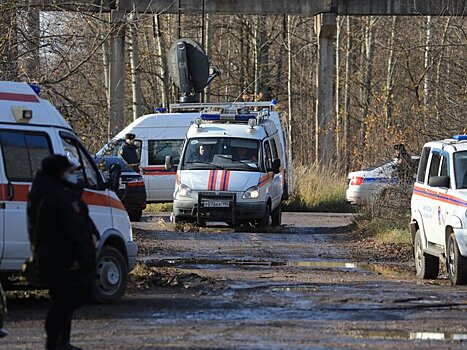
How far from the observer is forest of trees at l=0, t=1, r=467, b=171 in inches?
714

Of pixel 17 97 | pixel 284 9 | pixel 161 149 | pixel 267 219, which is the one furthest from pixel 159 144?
pixel 17 97

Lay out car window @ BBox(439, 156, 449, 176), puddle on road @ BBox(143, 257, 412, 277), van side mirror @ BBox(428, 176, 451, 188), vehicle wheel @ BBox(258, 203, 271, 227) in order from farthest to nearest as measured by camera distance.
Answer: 1. vehicle wheel @ BBox(258, 203, 271, 227)
2. puddle on road @ BBox(143, 257, 412, 277)
3. car window @ BBox(439, 156, 449, 176)
4. van side mirror @ BBox(428, 176, 451, 188)

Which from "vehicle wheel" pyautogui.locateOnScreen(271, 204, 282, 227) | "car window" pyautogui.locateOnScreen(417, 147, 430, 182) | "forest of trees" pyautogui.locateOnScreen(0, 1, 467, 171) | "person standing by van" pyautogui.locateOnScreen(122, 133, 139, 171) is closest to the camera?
"car window" pyautogui.locateOnScreen(417, 147, 430, 182)

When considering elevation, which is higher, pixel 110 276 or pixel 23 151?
pixel 23 151

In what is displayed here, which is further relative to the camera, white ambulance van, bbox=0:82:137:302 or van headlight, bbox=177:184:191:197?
van headlight, bbox=177:184:191:197

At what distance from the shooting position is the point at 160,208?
30891 millimetres

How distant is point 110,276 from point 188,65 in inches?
631

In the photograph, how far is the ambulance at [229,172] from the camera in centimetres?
2352

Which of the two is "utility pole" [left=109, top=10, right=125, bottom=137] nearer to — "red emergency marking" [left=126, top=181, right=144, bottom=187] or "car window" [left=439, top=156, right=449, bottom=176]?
"red emergency marking" [left=126, top=181, right=144, bottom=187]

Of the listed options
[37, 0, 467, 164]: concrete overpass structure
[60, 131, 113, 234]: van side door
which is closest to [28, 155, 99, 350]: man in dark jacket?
[60, 131, 113, 234]: van side door

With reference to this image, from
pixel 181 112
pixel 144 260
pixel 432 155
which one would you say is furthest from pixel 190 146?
pixel 432 155

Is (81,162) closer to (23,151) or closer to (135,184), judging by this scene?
(23,151)

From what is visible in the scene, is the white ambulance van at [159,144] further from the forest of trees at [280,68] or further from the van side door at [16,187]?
the van side door at [16,187]

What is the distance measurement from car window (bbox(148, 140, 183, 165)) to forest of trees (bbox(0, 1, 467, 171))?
1428mm
